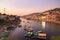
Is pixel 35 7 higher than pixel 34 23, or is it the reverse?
pixel 35 7

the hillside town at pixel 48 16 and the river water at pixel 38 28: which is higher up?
the hillside town at pixel 48 16

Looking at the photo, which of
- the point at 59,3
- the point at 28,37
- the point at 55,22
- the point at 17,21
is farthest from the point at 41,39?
the point at 59,3

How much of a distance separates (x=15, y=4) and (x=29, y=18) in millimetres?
295

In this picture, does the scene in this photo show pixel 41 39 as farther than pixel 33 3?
No

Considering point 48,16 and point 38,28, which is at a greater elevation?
point 48,16

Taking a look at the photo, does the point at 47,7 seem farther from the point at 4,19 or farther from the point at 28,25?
the point at 4,19

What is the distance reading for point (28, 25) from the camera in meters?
1.90

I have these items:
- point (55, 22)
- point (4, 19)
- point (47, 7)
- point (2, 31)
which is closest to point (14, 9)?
point (4, 19)

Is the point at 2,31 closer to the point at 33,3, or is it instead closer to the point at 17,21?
the point at 17,21

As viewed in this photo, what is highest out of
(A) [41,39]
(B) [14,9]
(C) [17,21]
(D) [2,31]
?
(B) [14,9]

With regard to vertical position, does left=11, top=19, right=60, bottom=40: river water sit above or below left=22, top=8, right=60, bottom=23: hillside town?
below

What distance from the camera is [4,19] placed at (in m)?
1.95

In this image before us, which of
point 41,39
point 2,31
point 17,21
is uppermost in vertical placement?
point 17,21

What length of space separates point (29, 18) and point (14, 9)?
0.26 metres
